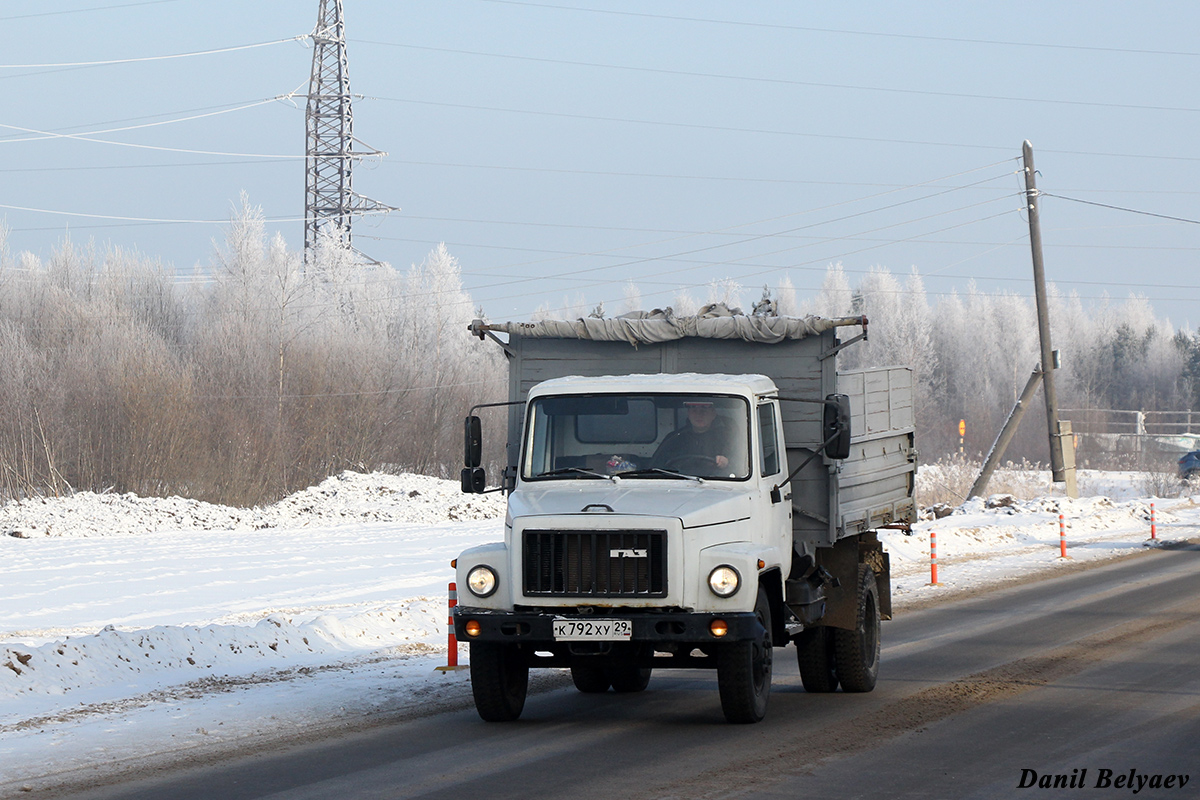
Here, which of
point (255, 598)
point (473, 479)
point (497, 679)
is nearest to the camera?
point (497, 679)

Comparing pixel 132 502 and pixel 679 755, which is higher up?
pixel 132 502

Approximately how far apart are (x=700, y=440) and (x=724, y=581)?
1.37m

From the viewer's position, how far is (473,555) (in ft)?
31.2

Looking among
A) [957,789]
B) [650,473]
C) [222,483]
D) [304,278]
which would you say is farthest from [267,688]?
[304,278]

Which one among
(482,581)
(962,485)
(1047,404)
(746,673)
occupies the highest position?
(1047,404)

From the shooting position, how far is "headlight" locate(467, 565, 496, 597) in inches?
371

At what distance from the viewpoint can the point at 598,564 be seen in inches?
360

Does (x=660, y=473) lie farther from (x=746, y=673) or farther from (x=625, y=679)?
(x=625, y=679)

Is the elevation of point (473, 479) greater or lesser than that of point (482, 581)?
greater

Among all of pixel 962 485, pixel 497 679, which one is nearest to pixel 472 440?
pixel 497 679

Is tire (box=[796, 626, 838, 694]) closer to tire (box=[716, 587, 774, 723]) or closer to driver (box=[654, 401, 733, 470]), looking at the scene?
tire (box=[716, 587, 774, 723])

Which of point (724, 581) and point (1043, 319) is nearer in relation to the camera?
point (724, 581)

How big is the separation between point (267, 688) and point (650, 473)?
14.1ft

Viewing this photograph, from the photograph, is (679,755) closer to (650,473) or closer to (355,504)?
(650,473)
